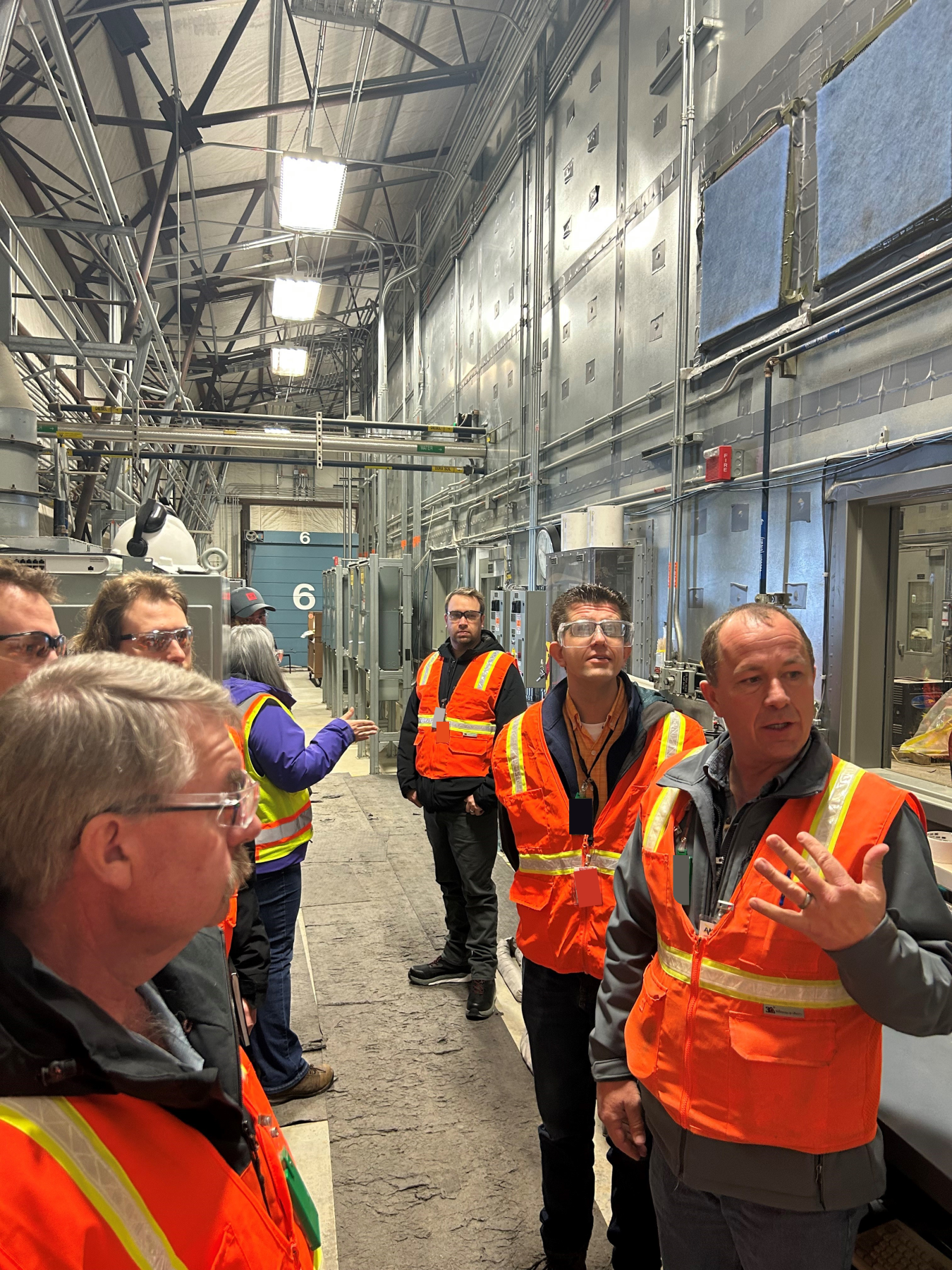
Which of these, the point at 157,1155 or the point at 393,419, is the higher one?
the point at 393,419

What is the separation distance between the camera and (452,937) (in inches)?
143

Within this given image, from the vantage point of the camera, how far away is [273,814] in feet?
8.21

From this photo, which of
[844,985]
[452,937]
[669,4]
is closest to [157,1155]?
[844,985]

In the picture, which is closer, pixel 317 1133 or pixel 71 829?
pixel 71 829

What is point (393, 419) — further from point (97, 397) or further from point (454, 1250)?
point (454, 1250)

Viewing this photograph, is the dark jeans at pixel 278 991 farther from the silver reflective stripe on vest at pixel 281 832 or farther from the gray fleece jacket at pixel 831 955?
the gray fleece jacket at pixel 831 955

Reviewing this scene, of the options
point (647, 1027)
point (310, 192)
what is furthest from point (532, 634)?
point (647, 1027)

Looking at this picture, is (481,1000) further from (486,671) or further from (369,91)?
(369,91)

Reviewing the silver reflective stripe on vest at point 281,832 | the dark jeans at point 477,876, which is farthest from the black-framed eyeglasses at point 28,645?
the dark jeans at point 477,876

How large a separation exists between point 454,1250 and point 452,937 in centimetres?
157

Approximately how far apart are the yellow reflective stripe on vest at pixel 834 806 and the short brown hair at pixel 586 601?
35.5 inches

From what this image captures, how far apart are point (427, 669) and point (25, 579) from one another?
221 cm

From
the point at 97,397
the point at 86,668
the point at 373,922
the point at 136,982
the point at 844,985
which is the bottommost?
the point at 373,922

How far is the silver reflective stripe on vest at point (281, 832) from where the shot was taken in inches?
97.9
